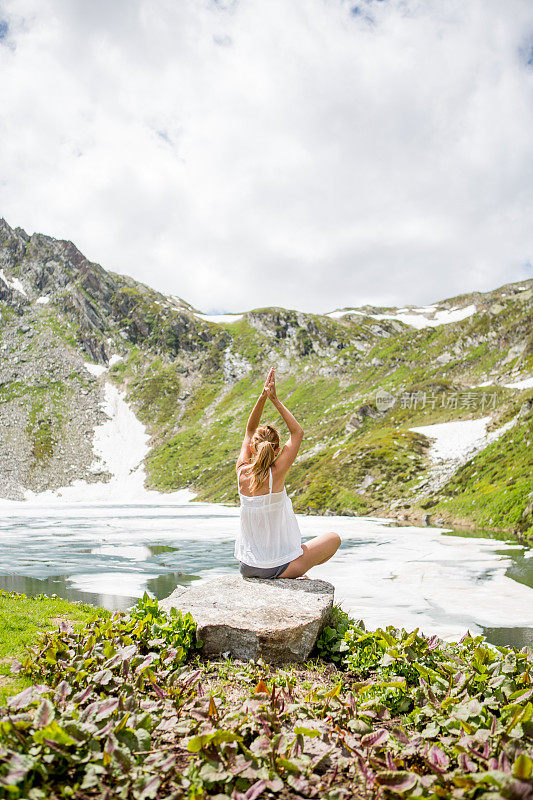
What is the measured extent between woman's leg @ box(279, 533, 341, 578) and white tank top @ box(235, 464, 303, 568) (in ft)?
0.38

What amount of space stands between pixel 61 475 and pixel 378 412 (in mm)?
81394

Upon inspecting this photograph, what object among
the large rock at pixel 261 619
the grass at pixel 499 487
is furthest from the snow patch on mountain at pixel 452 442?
the large rock at pixel 261 619

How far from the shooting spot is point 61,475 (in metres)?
111

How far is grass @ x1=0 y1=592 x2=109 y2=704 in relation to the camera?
447cm

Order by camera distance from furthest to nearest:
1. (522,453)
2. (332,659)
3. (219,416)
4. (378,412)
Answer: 1. (219,416)
2. (378,412)
3. (522,453)
4. (332,659)

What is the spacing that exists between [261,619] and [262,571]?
5.20 ft

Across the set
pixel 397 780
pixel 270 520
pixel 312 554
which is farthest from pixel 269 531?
pixel 397 780

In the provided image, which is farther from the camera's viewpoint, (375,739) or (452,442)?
(452,442)

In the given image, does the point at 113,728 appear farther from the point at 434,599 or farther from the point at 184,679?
the point at 434,599

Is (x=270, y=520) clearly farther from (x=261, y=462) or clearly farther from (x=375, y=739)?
(x=375, y=739)

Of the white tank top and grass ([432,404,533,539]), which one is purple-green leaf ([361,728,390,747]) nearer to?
the white tank top

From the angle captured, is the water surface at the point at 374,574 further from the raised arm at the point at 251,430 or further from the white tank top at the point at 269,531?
the raised arm at the point at 251,430

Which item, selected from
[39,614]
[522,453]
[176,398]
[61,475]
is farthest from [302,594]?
[176,398]

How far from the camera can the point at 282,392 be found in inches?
5064
